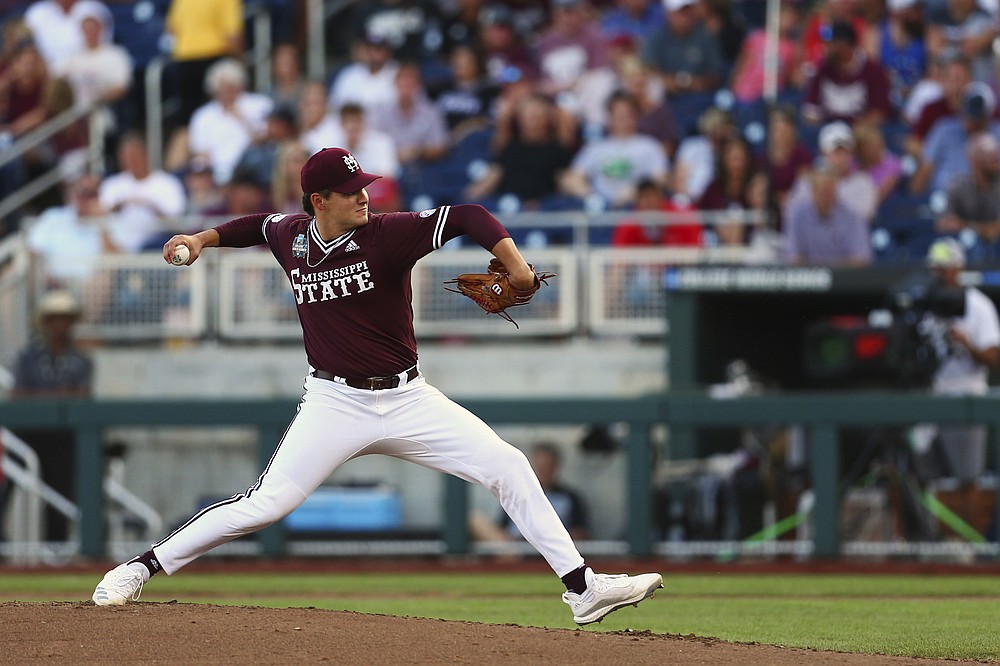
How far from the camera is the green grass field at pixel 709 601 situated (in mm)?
7309

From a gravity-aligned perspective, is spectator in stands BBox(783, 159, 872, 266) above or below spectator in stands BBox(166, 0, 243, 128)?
below

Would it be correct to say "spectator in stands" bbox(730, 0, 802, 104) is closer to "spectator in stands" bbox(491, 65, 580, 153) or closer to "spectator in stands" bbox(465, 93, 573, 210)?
"spectator in stands" bbox(491, 65, 580, 153)

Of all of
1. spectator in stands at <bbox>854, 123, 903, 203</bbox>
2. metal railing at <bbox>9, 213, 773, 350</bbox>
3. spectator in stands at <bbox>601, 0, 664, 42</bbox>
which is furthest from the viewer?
spectator in stands at <bbox>601, 0, 664, 42</bbox>

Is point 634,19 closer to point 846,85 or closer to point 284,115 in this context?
point 846,85

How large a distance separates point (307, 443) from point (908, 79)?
964 cm

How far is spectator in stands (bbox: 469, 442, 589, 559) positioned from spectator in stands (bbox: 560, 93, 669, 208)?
270 centimetres

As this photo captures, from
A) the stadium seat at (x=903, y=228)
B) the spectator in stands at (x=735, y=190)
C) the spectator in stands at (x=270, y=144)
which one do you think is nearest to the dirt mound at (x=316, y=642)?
the spectator in stands at (x=735, y=190)

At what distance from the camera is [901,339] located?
1171 cm

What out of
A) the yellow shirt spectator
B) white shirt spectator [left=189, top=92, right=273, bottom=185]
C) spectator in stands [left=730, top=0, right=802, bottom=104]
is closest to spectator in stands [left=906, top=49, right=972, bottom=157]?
spectator in stands [left=730, top=0, right=802, bottom=104]

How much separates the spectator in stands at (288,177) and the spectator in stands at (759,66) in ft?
12.7

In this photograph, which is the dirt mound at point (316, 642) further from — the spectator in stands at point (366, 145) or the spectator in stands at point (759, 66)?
the spectator in stands at point (759, 66)

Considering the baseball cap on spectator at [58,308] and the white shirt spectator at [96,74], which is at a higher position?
the white shirt spectator at [96,74]

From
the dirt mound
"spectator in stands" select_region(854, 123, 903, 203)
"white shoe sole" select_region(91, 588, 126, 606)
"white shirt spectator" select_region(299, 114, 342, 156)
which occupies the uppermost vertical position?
"white shirt spectator" select_region(299, 114, 342, 156)

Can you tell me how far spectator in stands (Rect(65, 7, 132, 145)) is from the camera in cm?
1625
